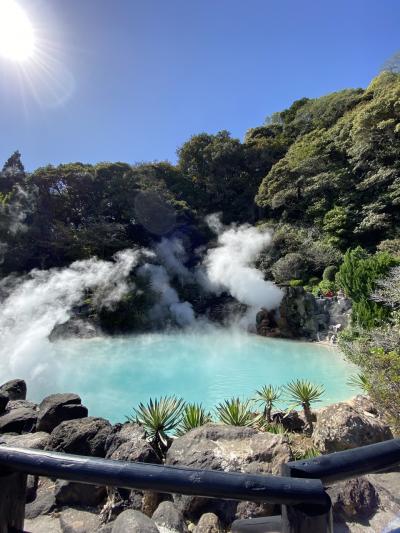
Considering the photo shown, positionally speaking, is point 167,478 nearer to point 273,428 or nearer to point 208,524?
point 208,524

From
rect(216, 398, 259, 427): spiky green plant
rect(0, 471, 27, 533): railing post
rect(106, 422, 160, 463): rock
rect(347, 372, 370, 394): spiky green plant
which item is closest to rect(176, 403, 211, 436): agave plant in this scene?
rect(216, 398, 259, 427): spiky green plant

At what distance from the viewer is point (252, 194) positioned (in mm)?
28625

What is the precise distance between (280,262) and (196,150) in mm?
15846

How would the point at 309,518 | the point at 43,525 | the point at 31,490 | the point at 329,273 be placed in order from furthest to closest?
the point at 329,273, the point at 31,490, the point at 43,525, the point at 309,518

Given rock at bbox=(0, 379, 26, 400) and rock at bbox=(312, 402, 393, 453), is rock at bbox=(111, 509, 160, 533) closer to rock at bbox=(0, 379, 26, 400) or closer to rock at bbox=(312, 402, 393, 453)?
rock at bbox=(312, 402, 393, 453)

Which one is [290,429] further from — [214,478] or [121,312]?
[121,312]

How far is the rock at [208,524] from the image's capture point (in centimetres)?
271

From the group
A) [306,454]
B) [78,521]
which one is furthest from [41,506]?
[306,454]

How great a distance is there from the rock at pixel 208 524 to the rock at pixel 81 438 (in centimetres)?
167

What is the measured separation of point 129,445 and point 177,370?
6.74 meters

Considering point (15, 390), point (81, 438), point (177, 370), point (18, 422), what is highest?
point (177, 370)

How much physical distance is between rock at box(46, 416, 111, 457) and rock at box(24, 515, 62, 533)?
0.83 m

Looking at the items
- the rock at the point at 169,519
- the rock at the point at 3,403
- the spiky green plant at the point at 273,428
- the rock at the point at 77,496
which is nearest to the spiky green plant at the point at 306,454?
the spiky green plant at the point at 273,428

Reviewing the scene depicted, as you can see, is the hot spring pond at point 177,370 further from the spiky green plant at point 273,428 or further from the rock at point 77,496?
the rock at point 77,496
